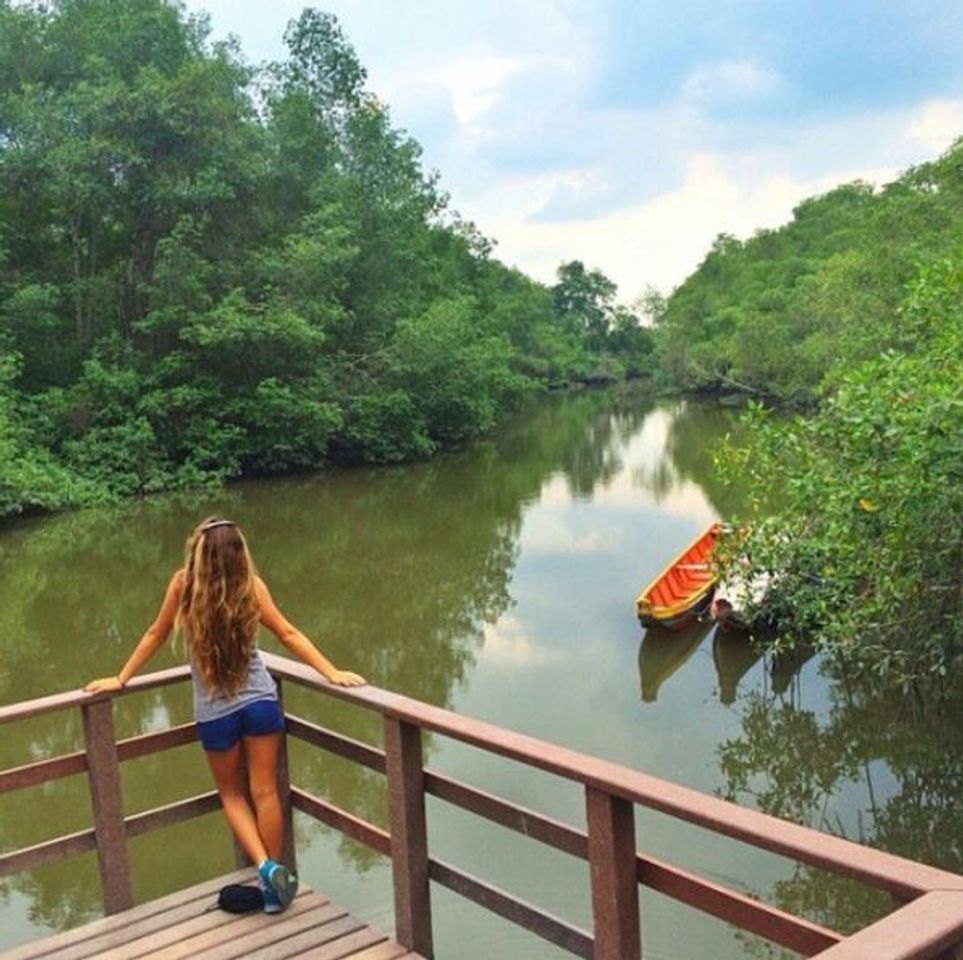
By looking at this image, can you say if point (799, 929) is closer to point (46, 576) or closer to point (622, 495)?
point (46, 576)

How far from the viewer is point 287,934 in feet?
9.28

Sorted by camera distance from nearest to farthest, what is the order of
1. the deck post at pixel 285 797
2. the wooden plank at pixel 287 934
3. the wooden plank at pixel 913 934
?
the wooden plank at pixel 913 934, the wooden plank at pixel 287 934, the deck post at pixel 285 797

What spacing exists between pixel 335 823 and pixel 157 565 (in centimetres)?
1129

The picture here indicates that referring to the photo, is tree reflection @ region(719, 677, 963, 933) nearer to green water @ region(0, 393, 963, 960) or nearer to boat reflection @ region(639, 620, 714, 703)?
green water @ region(0, 393, 963, 960)

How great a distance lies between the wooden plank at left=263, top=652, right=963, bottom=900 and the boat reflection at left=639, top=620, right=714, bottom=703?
6.05 m

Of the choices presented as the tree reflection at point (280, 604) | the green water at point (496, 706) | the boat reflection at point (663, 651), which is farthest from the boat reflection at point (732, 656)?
the tree reflection at point (280, 604)

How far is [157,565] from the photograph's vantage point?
13766 mm

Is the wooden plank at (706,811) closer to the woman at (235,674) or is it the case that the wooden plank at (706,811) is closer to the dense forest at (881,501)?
the woman at (235,674)

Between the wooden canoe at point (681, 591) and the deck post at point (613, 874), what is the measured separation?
6784mm

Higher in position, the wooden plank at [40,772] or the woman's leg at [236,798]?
the wooden plank at [40,772]

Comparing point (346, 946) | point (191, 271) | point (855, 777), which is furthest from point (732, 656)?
point (191, 271)

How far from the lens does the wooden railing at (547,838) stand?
1.54m

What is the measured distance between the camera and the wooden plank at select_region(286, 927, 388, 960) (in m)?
2.72

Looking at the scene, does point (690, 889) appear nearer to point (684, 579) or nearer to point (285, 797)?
point (285, 797)
